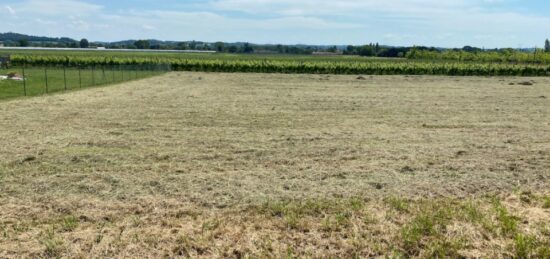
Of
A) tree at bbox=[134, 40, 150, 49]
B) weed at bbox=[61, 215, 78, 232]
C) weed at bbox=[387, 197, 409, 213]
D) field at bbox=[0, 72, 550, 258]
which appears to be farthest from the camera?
tree at bbox=[134, 40, 150, 49]

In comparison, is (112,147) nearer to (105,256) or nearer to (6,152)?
(6,152)

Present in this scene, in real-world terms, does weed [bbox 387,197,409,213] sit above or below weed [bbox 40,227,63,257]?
above

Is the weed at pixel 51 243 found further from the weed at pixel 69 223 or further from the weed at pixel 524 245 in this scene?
the weed at pixel 524 245

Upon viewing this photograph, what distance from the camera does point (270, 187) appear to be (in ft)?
21.9

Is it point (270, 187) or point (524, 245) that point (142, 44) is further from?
point (524, 245)

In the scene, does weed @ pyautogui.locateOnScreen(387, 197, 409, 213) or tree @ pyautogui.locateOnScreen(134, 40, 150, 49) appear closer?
weed @ pyautogui.locateOnScreen(387, 197, 409, 213)

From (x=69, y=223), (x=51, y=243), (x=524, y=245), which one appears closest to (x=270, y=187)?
(x=69, y=223)

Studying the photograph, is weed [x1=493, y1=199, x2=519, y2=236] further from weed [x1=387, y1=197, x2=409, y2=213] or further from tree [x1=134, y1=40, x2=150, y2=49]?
tree [x1=134, y1=40, x2=150, y2=49]

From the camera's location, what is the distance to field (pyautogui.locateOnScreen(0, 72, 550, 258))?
4715 millimetres

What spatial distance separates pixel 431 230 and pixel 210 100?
14.7 m

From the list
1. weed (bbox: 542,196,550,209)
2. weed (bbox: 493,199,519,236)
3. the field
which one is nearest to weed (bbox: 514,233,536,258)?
the field

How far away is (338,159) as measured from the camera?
8.55 m

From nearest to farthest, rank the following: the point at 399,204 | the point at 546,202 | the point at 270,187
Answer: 1. the point at 399,204
2. the point at 546,202
3. the point at 270,187

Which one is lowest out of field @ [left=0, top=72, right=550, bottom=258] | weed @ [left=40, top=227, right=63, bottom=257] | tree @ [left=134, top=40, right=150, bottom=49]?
weed @ [left=40, top=227, right=63, bottom=257]
